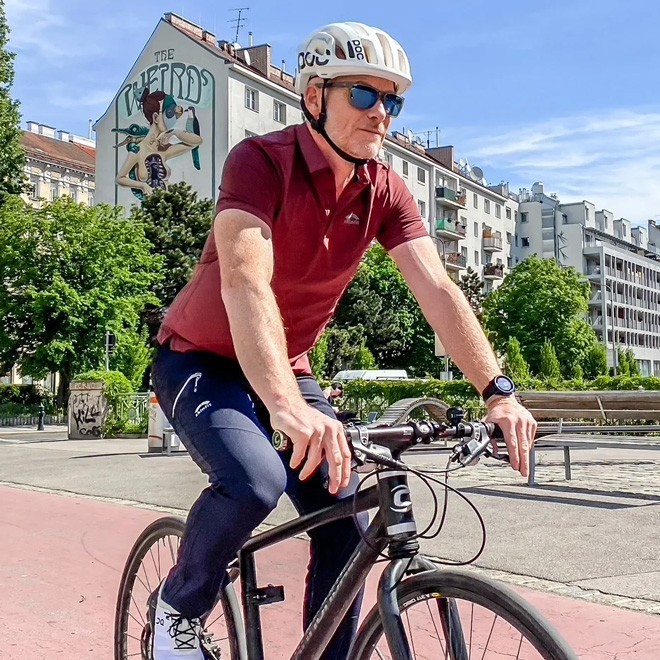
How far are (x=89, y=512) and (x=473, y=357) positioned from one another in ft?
23.0

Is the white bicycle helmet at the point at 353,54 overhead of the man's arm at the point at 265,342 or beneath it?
overhead

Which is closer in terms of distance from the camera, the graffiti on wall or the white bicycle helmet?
the white bicycle helmet

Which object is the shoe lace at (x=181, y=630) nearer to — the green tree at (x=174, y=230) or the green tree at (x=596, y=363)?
the green tree at (x=174, y=230)

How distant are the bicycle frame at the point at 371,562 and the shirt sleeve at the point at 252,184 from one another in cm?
77

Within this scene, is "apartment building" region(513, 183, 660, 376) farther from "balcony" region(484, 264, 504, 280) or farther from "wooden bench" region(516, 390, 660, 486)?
"wooden bench" region(516, 390, 660, 486)

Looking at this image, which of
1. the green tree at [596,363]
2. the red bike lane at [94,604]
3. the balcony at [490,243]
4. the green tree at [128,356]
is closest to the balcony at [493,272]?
the balcony at [490,243]

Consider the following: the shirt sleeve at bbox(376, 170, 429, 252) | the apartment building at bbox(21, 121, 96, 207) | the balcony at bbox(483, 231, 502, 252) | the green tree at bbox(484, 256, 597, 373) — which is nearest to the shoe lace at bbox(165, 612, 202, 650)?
the shirt sleeve at bbox(376, 170, 429, 252)

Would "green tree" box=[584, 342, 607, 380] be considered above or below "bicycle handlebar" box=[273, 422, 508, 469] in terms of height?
above

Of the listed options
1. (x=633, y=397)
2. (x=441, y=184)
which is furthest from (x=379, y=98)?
(x=441, y=184)

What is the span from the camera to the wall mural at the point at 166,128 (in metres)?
60.8

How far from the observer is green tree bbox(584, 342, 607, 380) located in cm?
6222

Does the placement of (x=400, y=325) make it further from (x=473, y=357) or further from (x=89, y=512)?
(x=473, y=357)

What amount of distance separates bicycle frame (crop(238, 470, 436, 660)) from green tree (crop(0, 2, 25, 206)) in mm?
35322

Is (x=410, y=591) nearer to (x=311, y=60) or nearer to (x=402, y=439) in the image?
(x=402, y=439)
